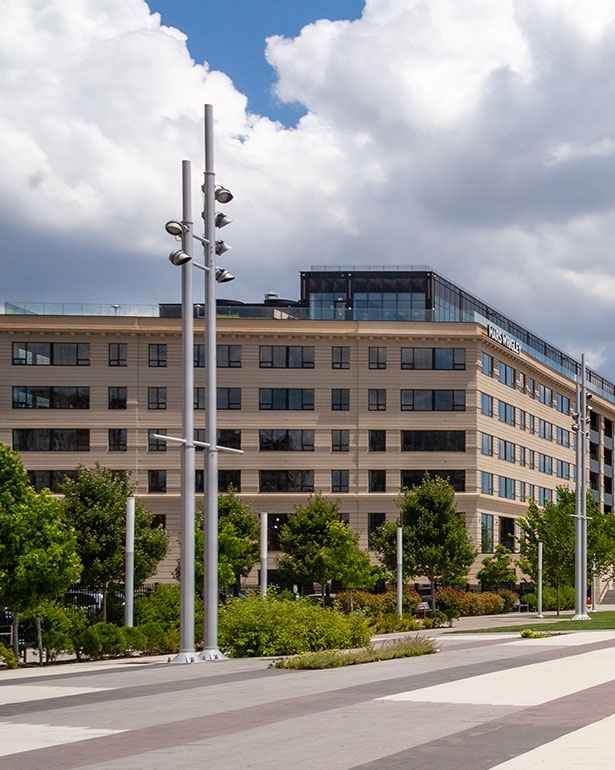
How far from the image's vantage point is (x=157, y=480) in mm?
74688

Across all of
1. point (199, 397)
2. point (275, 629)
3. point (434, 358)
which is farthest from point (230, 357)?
point (275, 629)

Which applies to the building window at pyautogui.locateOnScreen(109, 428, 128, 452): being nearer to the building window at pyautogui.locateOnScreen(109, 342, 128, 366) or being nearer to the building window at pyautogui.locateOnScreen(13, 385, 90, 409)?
the building window at pyautogui.locateOnScreen(13, 385, 90, 409)

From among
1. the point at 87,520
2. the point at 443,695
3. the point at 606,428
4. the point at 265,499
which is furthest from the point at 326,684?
the point at 606,428

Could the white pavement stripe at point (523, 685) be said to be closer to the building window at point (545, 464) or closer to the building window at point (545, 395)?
the building window at point (545, 464)

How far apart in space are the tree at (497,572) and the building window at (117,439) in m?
24.7

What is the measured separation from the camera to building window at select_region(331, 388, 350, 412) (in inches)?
3014

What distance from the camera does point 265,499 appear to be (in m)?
75.4

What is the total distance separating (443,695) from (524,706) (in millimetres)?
1837

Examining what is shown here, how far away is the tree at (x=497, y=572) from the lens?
76375 millimetres

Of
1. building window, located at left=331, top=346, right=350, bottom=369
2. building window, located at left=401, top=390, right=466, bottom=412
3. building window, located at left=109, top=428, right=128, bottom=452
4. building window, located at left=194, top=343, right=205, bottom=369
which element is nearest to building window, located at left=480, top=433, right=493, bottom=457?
building window, located at left=401, top=390, right=466, bottom=412

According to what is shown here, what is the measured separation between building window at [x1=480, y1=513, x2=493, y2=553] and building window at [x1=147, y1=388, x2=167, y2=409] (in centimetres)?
2290

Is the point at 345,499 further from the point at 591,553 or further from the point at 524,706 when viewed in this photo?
the point at 524,706

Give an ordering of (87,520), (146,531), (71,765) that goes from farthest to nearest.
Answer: (146,531) → (87,520) → (71,765)

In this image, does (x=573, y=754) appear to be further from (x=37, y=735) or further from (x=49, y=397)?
(x=49, y=397)
